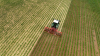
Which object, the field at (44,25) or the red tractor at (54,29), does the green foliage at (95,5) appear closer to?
the field at (44,25)

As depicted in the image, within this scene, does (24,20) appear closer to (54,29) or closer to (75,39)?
(54,29)

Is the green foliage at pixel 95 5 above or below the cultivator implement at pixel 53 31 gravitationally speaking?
above

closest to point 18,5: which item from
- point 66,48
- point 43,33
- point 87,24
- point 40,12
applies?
point 40,12

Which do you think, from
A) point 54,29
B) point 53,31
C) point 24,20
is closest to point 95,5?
point 54,29

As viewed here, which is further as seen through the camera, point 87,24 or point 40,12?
point 40,12

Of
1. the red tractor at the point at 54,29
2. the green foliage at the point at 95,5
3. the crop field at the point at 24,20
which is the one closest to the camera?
the crop field at the point at 24,20

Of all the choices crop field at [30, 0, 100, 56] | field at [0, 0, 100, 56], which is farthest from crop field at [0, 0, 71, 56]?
crop field at [30, 0, 100, 56]

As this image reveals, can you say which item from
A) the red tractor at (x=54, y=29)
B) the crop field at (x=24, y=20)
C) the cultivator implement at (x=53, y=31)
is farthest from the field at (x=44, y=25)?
the red tractor at (x=54, y=29)

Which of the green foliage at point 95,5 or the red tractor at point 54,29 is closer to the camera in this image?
the red tractor at point 54,29

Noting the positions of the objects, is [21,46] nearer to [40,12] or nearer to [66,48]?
[66,48]
